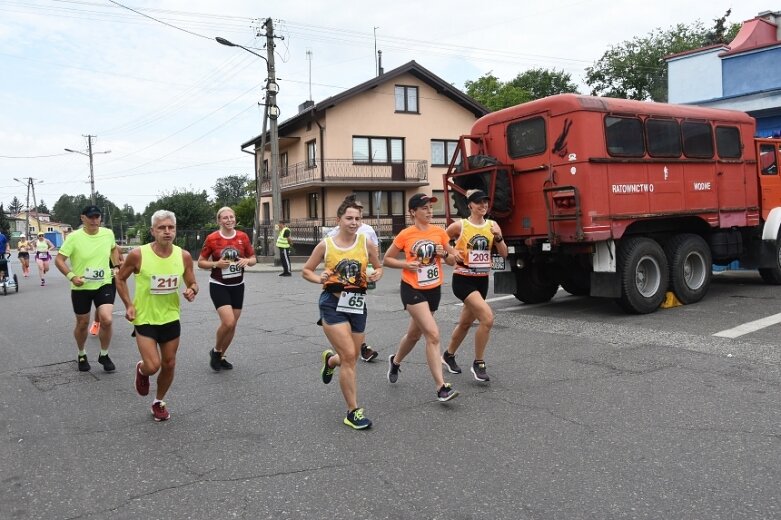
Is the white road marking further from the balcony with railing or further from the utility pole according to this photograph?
the balcony with railing

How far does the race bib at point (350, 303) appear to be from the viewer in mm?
4688

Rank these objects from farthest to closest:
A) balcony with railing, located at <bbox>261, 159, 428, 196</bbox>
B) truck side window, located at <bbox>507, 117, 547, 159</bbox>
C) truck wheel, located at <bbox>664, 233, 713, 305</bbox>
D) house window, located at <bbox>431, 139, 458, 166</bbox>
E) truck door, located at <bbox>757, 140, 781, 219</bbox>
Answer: house window, located at <bbox>431, 139, 458, 166</bbox>
balcony with railing, located at <bbox>261, 159, 428, 196</bbox>
truck door, located at <bbox>757, 140, 781, 219</bbox>
truck wheel, located at <bbox>664, 233, 713, 305</bbox>
truck side window, located at <bbox>507, 117, 547, 159</bbox>

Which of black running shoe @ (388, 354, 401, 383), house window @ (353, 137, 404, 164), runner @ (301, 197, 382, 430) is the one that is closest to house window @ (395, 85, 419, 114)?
house window @ (353, 137, 404, 164)

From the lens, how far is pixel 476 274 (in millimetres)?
5832

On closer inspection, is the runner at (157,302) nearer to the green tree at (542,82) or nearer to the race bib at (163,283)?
the race bib at (163,283)

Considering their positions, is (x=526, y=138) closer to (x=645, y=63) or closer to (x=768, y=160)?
(x=768, y=160)

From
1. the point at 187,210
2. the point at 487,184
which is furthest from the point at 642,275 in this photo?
the point at 187,210

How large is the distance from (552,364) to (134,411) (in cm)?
402

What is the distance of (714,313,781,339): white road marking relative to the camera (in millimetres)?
7632

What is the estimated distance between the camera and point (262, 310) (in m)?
11.7

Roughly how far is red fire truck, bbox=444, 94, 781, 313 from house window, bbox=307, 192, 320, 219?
79.5ft

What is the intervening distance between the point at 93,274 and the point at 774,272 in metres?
11.5

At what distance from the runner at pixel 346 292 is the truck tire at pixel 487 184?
504 centimetres

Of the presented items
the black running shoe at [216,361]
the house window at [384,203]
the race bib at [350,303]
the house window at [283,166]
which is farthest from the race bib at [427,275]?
the house window at [283,166]
